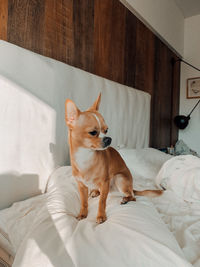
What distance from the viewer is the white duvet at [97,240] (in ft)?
1.54

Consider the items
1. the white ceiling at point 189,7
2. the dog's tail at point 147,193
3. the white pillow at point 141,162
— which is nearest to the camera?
the dog's tail at point 147,193

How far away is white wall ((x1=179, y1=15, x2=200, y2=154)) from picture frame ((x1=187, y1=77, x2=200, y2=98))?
0.21 ft

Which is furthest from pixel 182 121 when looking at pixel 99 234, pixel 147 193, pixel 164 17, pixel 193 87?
pixel 99 234

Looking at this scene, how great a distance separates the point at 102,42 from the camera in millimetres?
1757

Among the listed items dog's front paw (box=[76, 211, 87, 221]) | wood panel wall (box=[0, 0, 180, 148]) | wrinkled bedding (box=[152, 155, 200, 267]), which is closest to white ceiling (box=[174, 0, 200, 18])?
wood panel wall (box=[0, 0, 180, 148])

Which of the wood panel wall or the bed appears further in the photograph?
the wood panel wall

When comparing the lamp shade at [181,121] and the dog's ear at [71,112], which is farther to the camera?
the lamp shade at [181,121]

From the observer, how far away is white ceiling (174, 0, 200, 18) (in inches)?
116

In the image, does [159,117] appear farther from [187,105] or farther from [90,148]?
[90,148]

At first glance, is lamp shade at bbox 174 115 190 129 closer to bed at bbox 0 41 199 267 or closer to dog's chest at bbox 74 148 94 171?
bed at bbox 0 41 199 267

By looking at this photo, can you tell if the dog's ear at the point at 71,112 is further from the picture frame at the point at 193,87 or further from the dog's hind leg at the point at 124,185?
the picture frame at the point at 193,87

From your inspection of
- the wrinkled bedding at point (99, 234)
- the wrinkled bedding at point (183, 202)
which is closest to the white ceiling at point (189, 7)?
the wrinkled bedding at point (183, 202)

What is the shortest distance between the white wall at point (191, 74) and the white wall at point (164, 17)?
136mm

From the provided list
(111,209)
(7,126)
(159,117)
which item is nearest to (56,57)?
(7,126)
